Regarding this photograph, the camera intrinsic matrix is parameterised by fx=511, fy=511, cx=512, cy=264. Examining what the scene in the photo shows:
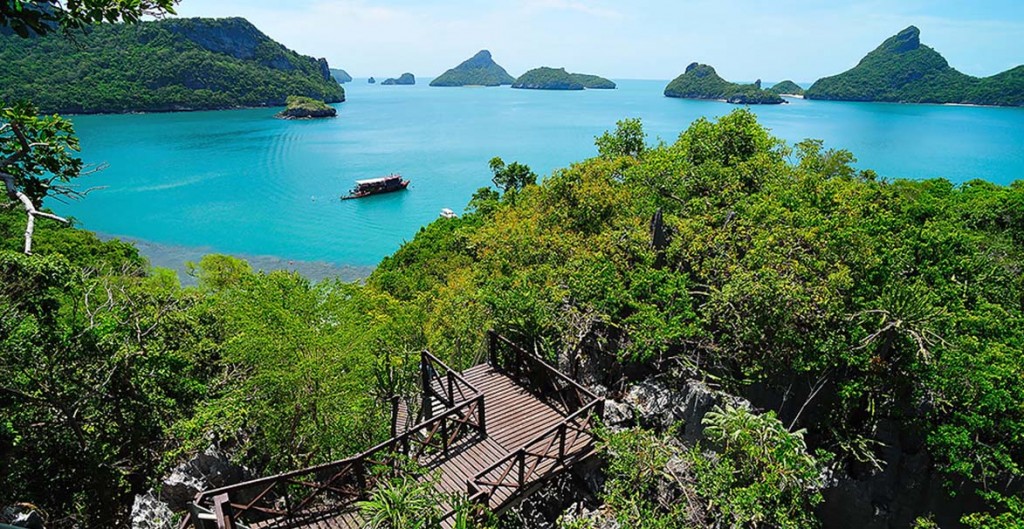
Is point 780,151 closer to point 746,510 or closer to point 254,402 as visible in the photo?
point 746,510

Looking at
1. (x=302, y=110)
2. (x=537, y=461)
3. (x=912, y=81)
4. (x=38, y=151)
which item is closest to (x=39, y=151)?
(x=38, y=151)

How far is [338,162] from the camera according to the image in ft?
274

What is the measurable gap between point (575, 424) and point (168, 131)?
119 metres

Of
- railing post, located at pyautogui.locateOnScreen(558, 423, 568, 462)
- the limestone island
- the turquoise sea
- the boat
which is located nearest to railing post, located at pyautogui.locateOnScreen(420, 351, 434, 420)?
railing post, located at pyautogui.locateOnScreen(558, 423, 568, 462)

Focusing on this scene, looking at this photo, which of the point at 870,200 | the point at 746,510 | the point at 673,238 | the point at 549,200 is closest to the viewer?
the point at 746,510

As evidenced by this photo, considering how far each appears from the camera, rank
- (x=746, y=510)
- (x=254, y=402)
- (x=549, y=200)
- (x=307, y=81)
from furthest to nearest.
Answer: (x=307, y=81)
(x=549, y=200)
(x=254, y=402)
(x=746, y=510)

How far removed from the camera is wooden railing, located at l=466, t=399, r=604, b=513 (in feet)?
32.3

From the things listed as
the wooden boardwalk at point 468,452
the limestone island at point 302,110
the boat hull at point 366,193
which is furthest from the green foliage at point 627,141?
the limestone island at point 302,110

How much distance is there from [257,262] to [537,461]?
4382 centimetres

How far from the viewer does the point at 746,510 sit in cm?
836

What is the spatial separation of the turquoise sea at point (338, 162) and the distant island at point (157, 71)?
6.96 m

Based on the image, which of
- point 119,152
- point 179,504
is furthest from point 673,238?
point 119,152

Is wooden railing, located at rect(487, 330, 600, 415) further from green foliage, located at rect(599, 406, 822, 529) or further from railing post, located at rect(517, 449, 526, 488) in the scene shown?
railing post, located at rect(517, 449, 526, 488)

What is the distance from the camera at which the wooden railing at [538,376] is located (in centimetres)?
1225
